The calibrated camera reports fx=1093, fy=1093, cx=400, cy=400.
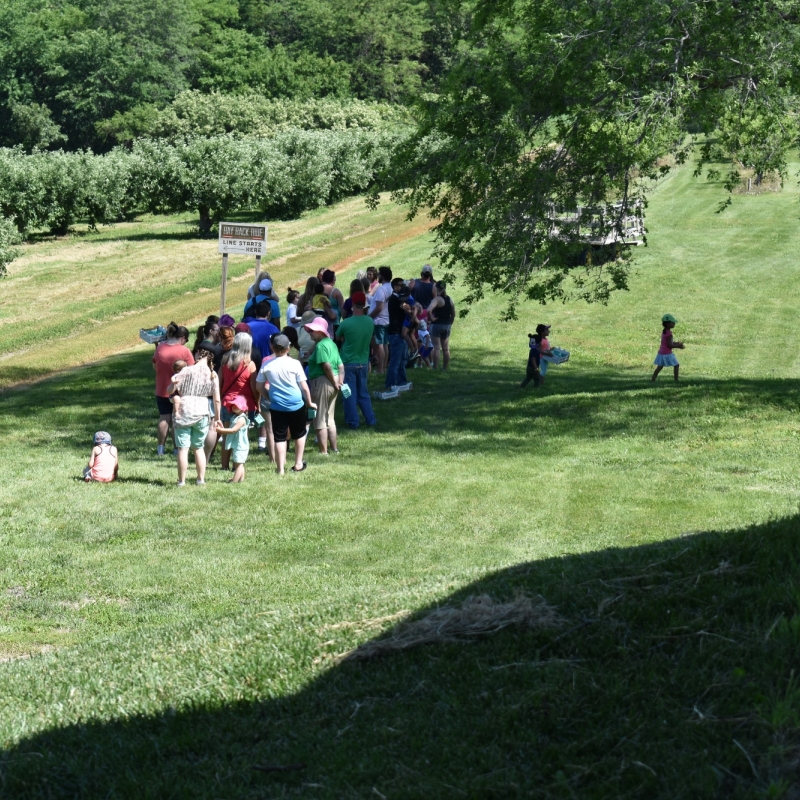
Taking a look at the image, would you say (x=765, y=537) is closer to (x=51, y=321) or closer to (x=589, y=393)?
(x=589, y=393)

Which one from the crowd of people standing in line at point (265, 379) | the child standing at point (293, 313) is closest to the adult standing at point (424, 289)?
the crowd of people standing in line at point (265, 379)

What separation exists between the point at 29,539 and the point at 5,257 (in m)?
21.2

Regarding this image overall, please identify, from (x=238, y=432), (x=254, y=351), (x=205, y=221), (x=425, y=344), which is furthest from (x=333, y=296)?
(x=205, y=221)

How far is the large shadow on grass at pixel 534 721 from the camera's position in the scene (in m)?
4.32

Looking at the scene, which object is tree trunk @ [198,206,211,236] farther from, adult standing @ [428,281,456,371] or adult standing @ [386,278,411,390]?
adult standing @ [386,278,411,390]

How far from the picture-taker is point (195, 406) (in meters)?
12.0

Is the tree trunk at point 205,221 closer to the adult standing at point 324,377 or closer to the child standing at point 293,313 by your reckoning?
the child standing at point 293,313

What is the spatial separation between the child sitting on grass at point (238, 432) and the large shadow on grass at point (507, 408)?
2435 millimetres

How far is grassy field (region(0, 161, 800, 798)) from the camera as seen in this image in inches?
181

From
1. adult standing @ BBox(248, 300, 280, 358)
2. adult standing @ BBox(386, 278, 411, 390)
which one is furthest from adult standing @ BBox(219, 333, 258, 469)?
adult standing @ BBox(386, 278, 411, 390)

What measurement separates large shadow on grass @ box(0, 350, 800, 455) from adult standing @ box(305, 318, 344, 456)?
3.24 feet

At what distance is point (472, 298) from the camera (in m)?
18.1

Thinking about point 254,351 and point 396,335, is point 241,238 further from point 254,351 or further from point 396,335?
point 254,351

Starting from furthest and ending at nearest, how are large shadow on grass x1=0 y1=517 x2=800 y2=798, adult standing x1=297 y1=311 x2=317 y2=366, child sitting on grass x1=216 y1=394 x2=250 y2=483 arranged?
adult standing x1=297 y1=311 x2=317 y2=366 < child sitting on grass x1=216 y1=394 x2=250 y2=483 < large shadow on grass x1=0 y1=517 x2=800 y2=798
